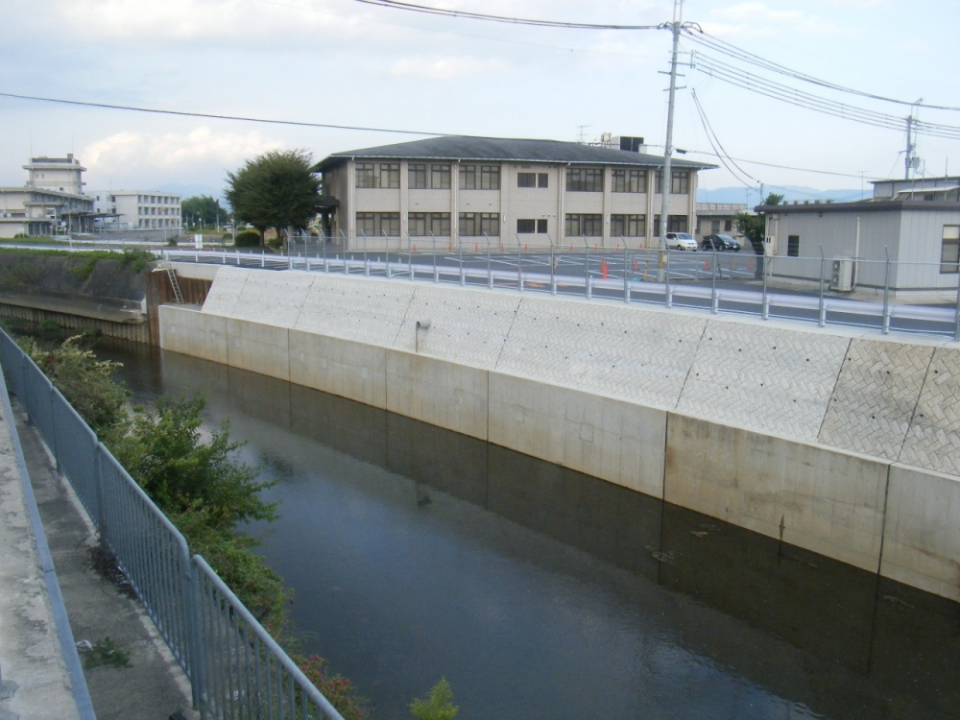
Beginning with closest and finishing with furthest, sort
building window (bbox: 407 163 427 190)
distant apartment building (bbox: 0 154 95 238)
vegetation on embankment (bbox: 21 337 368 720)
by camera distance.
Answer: vegetation on embankment (bbox: 21 337 368 720), building window (bbox: 407 163 427 190), distant apartment building (bbox: 0 154 95 238)

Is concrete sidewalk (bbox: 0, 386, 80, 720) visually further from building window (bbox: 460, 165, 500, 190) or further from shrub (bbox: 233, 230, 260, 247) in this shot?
shrub (bbox: 233, 230, 260, 247)

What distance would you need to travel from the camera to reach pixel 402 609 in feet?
42.3

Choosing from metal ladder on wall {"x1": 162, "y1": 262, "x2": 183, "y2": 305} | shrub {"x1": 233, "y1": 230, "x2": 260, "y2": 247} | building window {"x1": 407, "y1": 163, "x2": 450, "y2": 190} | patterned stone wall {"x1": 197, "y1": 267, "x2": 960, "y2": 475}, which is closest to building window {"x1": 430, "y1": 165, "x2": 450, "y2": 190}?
building window {"x1": 407, "y1": 163, "x2": 450, "y2": 190}

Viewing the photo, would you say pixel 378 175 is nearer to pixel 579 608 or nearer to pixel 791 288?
pixel 791 288

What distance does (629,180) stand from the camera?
61.6 metres

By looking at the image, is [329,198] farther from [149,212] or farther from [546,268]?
[149,212]

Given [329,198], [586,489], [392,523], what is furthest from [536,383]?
[329,198]

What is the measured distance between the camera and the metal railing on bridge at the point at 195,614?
18.7 feet

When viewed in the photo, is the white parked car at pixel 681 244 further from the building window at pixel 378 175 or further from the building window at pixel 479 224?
the building window at pixel 378 175

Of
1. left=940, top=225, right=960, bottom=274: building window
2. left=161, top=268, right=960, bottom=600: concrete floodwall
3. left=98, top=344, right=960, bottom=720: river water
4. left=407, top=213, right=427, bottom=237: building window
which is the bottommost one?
left=98, top=344, right=960, bottom=720: river water

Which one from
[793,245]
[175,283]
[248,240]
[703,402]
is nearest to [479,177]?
[248,240]

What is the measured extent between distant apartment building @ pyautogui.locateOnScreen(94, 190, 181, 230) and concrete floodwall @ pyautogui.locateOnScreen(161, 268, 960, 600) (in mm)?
112282

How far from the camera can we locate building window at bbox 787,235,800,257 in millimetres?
26938

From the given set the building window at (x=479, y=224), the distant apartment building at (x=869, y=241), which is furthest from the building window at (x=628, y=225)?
the distant apartment building at (x=869, y=241)
